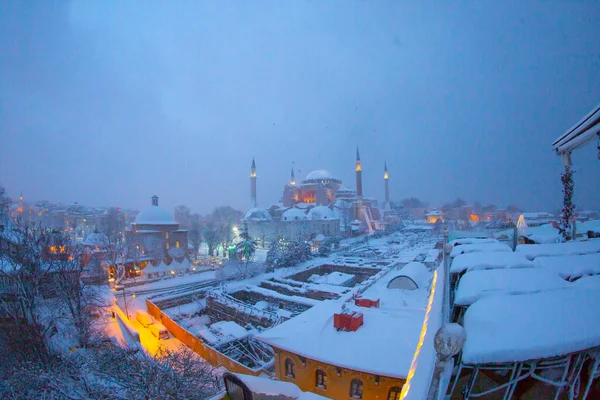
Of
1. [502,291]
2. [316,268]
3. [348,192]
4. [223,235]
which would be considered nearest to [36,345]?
[502,291]

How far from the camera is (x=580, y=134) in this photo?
627cm

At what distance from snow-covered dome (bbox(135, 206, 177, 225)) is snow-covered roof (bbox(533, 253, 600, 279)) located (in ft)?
107

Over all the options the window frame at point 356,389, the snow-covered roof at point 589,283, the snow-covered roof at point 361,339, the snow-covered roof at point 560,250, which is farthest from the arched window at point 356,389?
the snow-covered roof at point 589,283

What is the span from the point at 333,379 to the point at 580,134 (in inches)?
323

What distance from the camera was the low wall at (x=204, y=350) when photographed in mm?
9219

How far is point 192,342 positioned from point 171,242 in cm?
2199

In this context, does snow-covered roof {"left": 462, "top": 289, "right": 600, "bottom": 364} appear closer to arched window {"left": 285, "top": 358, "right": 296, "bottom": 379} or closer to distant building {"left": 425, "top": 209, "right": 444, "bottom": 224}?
arched window {"left": 285, "top": 358, "right": 296, "bottom": 379}

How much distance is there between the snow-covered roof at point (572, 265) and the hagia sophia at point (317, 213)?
36.5 metres

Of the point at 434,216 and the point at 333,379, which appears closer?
the point at 333,379

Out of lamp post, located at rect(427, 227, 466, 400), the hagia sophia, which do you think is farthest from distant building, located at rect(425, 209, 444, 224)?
lamp post, located at rect(427, 227, 466, 400)

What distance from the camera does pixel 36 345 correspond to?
9500mm

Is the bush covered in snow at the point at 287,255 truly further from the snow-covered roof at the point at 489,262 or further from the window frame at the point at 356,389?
the snow-covered roof at the point at 489,262

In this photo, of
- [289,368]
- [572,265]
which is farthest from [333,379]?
[572,265]

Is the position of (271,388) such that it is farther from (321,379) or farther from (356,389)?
(321,379)
